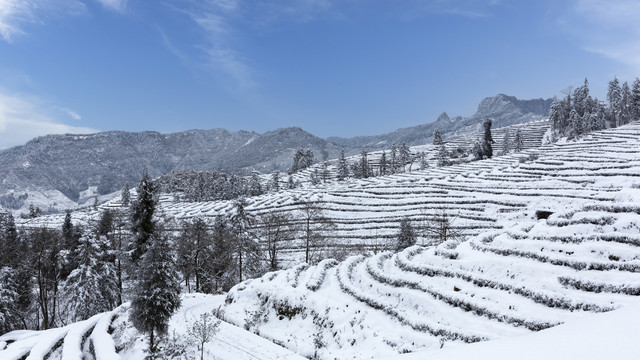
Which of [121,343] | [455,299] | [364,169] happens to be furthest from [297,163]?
[455,299]

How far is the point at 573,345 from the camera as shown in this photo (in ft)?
22.6

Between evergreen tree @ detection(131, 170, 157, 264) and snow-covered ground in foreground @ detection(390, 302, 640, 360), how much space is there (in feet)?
101

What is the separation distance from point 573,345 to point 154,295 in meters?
20.2

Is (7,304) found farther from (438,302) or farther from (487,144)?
(487,144)

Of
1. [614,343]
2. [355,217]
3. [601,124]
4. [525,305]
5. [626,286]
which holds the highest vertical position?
[601,124]

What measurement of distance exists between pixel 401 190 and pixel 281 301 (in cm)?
5012

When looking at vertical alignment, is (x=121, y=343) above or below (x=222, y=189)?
below

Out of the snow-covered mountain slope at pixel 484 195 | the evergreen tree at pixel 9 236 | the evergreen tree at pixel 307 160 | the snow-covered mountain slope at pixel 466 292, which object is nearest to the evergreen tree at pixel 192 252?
the snow-covered mountain slope at pixel 484 195

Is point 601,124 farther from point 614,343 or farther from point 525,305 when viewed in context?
point 614,343

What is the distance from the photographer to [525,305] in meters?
14.1

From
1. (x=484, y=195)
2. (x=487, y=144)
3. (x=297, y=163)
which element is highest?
(x=487, y=144)

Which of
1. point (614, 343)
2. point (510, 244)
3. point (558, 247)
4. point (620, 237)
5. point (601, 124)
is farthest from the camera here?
point (601, 124)

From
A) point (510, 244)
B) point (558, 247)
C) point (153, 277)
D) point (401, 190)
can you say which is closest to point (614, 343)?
point (558, 247)

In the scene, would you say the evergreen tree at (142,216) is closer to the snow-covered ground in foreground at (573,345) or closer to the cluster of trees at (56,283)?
the cluster of trees at (56,283)
